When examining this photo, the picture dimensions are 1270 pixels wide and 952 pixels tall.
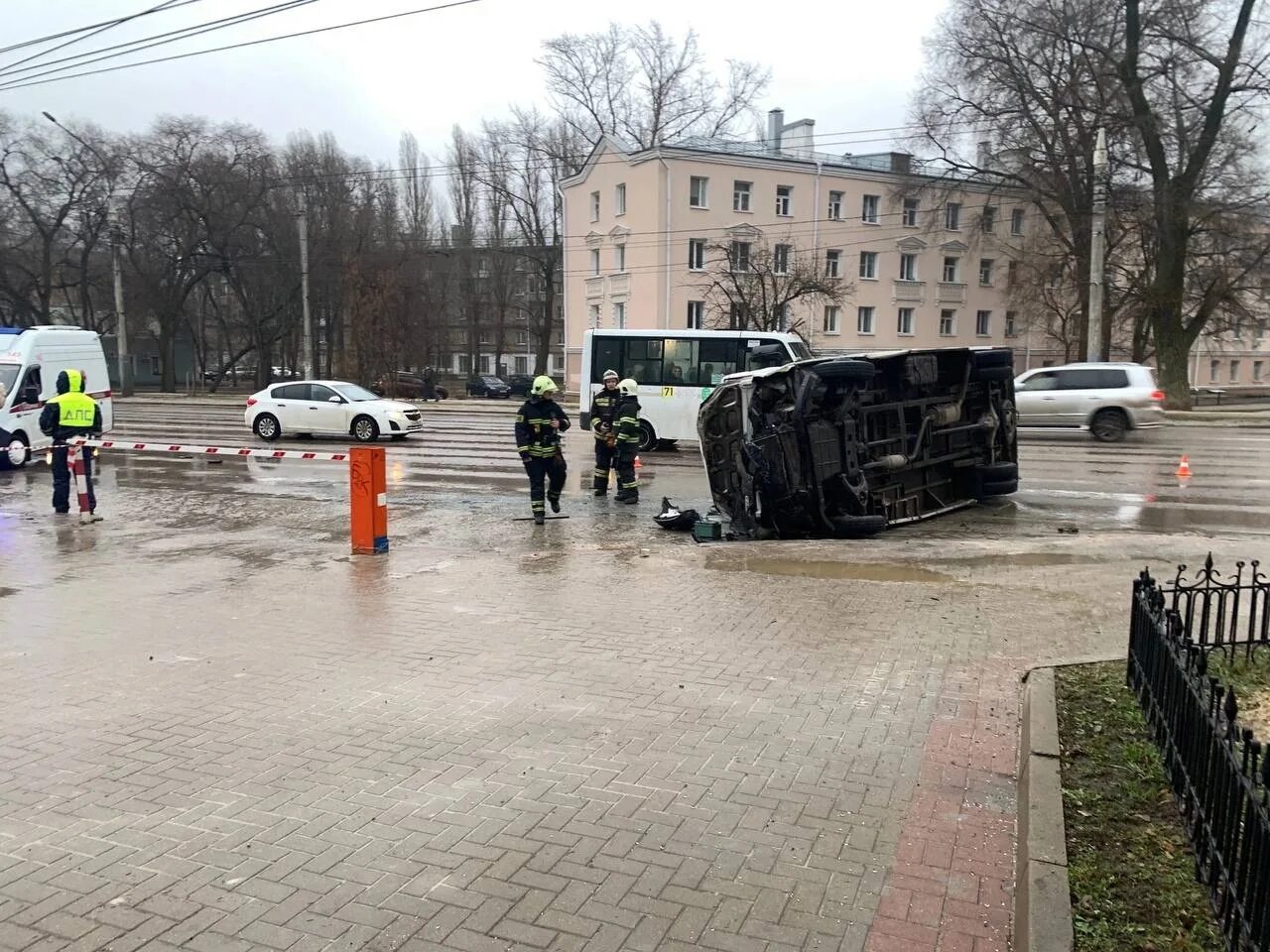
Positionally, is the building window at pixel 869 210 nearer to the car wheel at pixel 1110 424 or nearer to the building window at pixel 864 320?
the building window at pixel 864 320

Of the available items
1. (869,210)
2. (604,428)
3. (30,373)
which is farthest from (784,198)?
(604,428)

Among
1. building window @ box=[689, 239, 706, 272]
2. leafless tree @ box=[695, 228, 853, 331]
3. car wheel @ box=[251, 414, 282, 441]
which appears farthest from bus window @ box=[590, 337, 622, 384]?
building window @ box=[689, 239, 706, 272]

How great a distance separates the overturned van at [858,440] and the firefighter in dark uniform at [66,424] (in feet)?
25.1

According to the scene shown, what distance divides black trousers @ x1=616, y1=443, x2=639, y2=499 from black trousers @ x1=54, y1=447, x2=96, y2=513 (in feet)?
21.7

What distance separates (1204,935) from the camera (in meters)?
2.85

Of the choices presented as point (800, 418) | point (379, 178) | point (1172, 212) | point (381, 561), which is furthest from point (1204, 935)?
point (379, 178)

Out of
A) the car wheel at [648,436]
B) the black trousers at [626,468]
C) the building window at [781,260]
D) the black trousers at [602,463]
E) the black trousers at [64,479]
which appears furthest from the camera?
the building window at [781,260]

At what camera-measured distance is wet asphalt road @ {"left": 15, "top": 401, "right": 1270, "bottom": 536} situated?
1149 centimetres

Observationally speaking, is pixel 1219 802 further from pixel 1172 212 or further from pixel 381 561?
pixel 1172 212

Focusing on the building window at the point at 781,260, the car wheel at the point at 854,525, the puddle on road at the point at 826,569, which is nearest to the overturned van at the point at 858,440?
the car wheel at the point at 854,525

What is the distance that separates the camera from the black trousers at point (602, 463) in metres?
13.0

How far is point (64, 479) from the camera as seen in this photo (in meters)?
12.0

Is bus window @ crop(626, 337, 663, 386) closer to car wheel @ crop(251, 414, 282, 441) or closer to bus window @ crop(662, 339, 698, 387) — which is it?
bus window @ crop(662, 339, 698, 387)

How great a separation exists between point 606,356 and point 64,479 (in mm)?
11195
